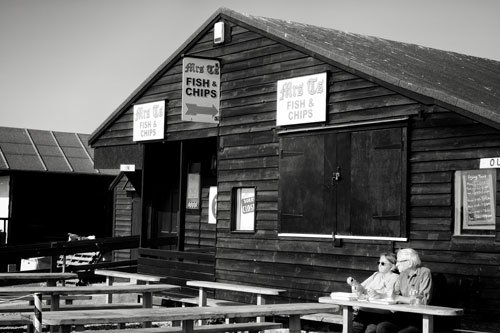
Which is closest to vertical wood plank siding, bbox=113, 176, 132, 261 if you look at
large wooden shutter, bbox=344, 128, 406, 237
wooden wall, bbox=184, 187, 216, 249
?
wooden wall, bbox=184, 187, 216, 249

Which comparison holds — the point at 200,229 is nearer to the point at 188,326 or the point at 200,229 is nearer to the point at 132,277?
the point at 132,277

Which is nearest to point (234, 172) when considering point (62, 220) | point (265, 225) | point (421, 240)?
point (265, 225)

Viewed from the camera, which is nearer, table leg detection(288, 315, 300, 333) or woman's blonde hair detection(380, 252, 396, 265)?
table leg detection(288, 315, 300, 333)

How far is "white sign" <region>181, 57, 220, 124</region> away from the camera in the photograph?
16.5 metres

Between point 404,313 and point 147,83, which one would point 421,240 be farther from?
point 147,83

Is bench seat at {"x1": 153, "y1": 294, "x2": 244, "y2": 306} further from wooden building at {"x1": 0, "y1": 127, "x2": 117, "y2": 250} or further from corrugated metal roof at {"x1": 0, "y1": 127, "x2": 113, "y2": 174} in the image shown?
corrugated metal roof at {"x1": 0, "y1": 127, "x2": 113, "y2": 174}

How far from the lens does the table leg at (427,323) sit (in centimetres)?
987

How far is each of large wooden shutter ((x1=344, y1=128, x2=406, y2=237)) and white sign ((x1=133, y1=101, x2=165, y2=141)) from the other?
236 inches

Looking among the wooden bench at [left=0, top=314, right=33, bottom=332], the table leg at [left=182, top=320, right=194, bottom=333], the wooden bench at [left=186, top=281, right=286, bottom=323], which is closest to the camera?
the table leg at [left=182, top=320, right=194, bottom=333]

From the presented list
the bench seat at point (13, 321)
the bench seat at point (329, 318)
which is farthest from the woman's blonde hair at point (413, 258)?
the bench seat at point (13, 321)

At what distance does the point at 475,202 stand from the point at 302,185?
3422 mm

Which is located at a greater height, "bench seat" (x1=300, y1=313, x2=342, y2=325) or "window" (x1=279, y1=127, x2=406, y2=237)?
"window" (x1=279, y1=127, x2=406, y2=237)

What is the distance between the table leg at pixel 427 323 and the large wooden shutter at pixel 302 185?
4054mm

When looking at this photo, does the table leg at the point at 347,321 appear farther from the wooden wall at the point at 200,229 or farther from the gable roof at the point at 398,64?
the wooden wall at the point at 200,229
